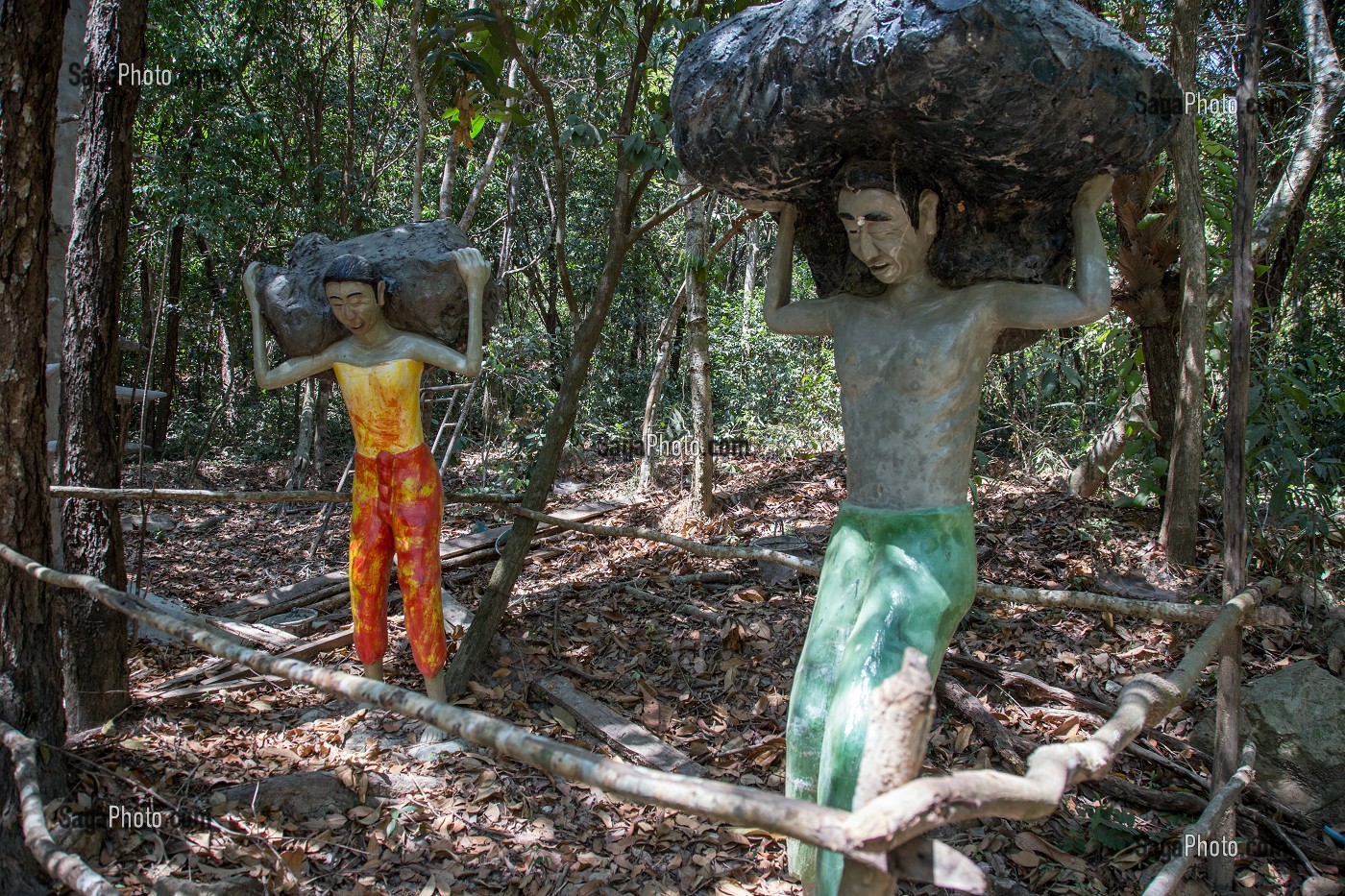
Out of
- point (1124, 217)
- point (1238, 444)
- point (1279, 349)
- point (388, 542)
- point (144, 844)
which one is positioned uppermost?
point (1124, 217)

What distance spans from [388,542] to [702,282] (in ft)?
10.8

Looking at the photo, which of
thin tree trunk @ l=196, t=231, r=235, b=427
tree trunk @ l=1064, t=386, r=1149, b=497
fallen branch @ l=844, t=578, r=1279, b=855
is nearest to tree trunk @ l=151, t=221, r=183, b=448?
thin tree trunk @ l=196, t=231, r=235, b=427

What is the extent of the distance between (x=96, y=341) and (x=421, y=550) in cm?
176

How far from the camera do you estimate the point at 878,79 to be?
1.98 m

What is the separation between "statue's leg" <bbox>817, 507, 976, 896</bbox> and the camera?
6.52ft

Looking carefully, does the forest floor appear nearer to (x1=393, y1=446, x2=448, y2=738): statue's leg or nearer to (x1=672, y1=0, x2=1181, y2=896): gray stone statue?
(x1=393, y1=446, x2=448, y2=738): statue's leg

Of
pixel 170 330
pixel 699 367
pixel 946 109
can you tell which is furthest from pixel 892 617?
pixel 170 330

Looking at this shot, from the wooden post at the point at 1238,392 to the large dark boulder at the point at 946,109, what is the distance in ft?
2.34

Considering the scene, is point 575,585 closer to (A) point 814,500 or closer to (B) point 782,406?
(A) point 814,500

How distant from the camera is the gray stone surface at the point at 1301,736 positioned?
3574mm

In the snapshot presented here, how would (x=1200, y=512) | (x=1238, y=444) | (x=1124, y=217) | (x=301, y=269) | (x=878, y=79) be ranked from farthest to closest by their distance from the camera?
1. (x=1200, y=512)
2. (x=1124, y=217)
3. (x=301, y=269)
4. (x=1238, y=444)
5. (x=878, y=79)

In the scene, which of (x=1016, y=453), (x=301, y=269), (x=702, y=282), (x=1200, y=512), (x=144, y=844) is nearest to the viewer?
(x=144, y=844)

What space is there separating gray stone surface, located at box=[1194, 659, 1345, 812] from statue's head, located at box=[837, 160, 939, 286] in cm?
269

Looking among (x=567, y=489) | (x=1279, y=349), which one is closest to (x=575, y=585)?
(x=567, y=489)
